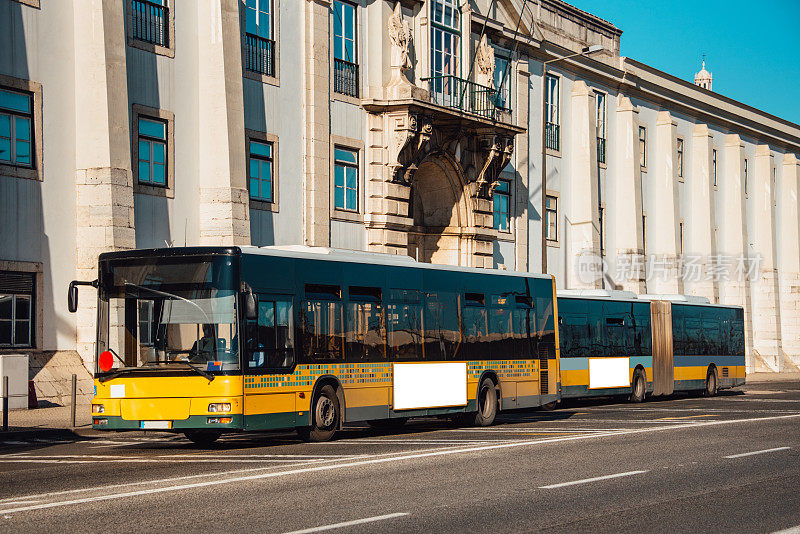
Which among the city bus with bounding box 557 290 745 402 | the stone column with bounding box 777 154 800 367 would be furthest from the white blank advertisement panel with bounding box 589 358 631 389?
the stone column with bounding box 777 154 800 367

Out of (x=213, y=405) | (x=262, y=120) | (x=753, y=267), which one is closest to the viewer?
(x=213, y=405)

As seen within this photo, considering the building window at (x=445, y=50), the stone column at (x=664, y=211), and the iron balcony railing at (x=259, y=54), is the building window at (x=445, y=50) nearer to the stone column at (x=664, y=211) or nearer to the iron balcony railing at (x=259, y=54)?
the iron balcony railing at (x=259, y=54)

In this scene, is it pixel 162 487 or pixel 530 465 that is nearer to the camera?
pixel 162 487

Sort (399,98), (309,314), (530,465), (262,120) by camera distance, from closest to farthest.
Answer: (530,465) < (309,314) < (262,120) < (399,98)

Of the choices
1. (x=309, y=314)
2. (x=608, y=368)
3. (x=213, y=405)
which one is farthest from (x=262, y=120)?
(x=213, y=405)

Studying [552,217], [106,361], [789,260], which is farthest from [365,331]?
[789,260]

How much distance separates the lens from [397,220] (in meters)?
34.7

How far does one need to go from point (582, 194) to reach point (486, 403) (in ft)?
80.6

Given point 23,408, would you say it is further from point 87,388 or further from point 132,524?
point 132,524

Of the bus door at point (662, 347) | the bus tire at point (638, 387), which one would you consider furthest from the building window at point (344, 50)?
the bus tire at point (638, 387)

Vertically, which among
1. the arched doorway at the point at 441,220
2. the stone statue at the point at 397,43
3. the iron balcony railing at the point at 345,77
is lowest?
the arched doorway at the point at 441,220

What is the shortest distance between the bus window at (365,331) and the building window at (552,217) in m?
25.4

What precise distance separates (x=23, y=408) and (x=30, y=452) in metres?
6.60

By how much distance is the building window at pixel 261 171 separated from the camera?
30312 millimetres
